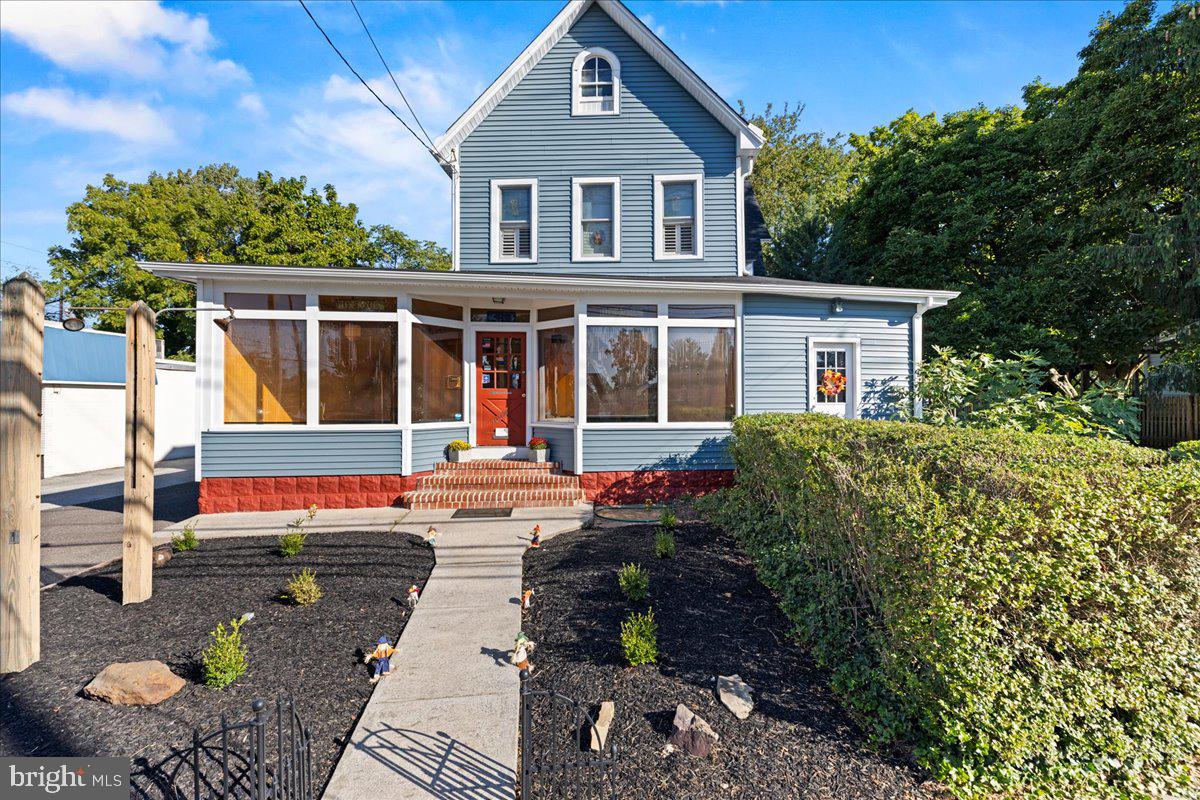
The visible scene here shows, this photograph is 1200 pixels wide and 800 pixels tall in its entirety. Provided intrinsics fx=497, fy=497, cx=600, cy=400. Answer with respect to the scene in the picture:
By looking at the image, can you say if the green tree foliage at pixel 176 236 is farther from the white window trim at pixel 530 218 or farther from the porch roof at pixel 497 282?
the porch roof at pixel 497 282

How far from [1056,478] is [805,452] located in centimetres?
159

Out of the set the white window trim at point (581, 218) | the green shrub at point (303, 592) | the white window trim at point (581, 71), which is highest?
the white window trim at point (581, 71)

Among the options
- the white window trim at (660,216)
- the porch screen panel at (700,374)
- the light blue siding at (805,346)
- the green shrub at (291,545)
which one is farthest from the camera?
the white window trim at (660,216)

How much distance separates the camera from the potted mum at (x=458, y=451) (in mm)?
8258

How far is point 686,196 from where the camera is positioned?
991 cm

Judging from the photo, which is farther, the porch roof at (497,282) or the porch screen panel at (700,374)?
the porch screen panel at (700,374)

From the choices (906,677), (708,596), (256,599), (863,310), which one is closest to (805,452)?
(708,596)

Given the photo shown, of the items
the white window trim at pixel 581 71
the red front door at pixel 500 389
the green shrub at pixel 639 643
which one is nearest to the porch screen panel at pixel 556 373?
the red front door at pixel 500 389

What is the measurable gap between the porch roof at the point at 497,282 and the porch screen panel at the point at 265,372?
73 centimetres

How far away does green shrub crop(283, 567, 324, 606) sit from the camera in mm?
4020

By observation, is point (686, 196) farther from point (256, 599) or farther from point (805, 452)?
point (256, 599)

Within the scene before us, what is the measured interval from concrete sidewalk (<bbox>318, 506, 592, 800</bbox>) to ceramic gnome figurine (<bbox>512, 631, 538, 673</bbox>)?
8cm

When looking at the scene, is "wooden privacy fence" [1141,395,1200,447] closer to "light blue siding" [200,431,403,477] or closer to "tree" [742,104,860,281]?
"tree" [742,104,860,281]

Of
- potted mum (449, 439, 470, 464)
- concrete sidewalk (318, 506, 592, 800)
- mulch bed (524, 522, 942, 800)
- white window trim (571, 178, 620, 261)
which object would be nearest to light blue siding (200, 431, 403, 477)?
potted mum (449, 439, 470, 464)
